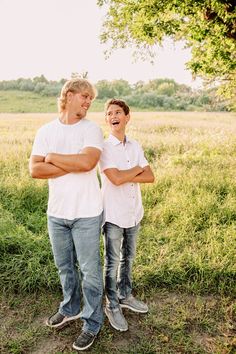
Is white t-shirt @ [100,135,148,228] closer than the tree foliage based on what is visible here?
Yes

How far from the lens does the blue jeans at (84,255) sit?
12.3 ft

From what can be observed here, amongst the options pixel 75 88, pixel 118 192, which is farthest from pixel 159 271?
pixel 75 88

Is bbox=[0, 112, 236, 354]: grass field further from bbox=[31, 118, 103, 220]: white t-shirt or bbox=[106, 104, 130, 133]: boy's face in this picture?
bbox=[106, 104, 130, 133]: boy's face

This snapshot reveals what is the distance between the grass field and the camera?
161 inches

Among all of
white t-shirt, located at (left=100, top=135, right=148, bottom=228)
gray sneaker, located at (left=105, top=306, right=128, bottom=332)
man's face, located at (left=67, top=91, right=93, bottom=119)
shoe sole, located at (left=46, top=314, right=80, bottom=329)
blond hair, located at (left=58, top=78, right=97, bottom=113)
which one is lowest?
shoe sole, located at (left=46, top=314, right=80, bottom=329)

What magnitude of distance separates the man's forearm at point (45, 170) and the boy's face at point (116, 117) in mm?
776

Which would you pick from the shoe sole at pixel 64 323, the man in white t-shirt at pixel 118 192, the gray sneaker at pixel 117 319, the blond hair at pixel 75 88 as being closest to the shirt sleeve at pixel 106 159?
the man in white t-shirt at pixel 118 192

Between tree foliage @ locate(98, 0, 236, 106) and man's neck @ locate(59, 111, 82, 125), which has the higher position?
tree foliage @ locate(98, 0, 236, 106)

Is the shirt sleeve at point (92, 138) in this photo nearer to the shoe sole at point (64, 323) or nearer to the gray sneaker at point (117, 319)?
the gray sneaker at point (117, 319)

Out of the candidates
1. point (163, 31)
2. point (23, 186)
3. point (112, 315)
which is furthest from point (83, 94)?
point (163, 31)

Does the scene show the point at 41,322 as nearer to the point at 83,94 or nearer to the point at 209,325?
the point at 209,325

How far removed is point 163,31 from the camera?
9070mm

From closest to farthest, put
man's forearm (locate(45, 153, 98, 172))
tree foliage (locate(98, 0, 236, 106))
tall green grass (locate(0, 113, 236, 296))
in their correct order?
man's forearm (locate(45, 153, 98, 172))
tall green grass (locate(0, 113, 236, 296))
tree foliage (locate(98, 0, 236, 106))

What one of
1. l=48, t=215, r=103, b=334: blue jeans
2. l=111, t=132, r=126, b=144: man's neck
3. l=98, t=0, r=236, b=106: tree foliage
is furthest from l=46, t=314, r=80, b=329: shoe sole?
l=98, t=0, r=236, b=106: tree foliage
